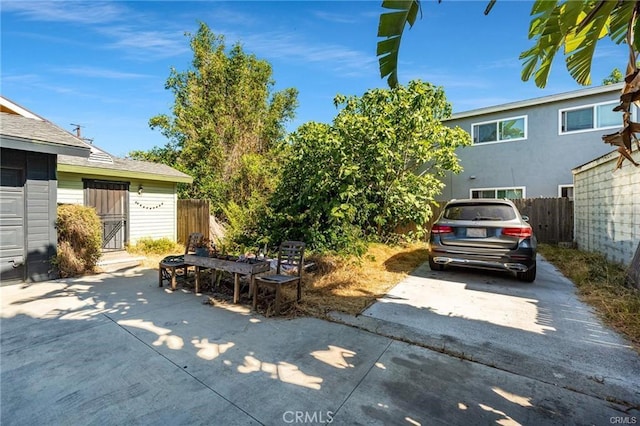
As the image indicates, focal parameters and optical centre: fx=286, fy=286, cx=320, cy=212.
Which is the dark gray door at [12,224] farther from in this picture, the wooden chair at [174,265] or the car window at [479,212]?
the car window at [479,212]

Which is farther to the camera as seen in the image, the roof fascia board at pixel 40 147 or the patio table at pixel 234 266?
the roof fascia board at pixel 40 147

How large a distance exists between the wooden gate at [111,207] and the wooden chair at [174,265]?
14.4 feet

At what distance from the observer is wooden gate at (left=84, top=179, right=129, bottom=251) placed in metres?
8.76

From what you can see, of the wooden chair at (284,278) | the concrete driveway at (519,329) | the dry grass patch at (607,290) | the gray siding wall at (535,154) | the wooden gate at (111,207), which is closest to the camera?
the concrete driveway at (519,329)

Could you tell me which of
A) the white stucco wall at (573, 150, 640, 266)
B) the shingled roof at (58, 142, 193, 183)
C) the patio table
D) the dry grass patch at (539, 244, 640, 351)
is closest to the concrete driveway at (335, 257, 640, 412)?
the dry grass patch at (539, 244, 640, 351)

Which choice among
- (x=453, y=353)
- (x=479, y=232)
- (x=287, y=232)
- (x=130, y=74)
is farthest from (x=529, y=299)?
(x=130, y=74)

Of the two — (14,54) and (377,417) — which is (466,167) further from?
(14,54)

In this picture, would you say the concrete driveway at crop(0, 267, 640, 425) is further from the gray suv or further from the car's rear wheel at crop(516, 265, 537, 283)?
the car's rear wheel at crop(516, 265, 537, 283)

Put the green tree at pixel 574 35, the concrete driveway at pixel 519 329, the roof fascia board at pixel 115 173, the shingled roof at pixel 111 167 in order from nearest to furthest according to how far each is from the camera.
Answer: the green tree at pixel 574 35 < the concrete driveway at pixel 519 329 < the roof fascia board at pixel 115 173 < the shingled roof at pixel 111 167

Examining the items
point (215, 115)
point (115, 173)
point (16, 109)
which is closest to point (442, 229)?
point (115, 173)

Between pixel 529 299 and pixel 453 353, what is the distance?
2.72 m

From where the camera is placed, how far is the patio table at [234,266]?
185 inches

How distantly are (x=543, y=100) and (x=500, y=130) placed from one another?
5.70 feet

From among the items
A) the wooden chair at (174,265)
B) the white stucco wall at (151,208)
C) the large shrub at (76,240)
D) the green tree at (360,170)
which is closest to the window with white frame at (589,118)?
the green tree at (360,170)
